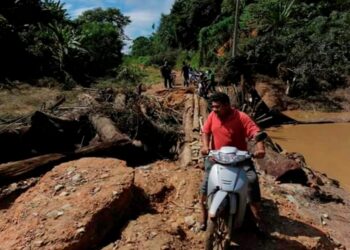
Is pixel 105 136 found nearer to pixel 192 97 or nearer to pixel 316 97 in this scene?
pixel 192 97

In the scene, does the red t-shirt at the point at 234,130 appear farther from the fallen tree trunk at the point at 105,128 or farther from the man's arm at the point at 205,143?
the fallen tree trunk at the point at 105,128

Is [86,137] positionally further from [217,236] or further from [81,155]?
[217,236]

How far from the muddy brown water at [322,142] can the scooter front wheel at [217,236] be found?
638 centimetres

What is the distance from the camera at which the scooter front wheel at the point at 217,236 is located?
438 cm

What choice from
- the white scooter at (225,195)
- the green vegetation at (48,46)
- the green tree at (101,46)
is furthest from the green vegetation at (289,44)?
the white scooter at (225,195)

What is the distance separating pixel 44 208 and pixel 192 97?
867cm

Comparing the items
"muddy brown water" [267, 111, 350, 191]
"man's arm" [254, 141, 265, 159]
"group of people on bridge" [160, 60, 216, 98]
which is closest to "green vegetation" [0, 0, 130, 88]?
"group of people on bridge" [160, 60, 216, 98]

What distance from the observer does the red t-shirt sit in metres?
4.75

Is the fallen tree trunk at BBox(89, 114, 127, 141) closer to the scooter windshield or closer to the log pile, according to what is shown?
the log pile

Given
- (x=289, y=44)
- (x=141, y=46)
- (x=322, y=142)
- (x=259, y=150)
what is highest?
(x=141, y=46)

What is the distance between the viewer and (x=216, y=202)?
13.8 feet

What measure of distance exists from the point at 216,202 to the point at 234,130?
2.92 ft

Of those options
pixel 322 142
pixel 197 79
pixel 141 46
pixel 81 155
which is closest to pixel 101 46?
pixel 197 79

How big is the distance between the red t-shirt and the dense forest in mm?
16831
